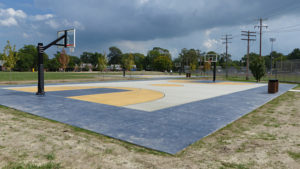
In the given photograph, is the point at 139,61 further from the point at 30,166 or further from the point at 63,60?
the point at 30,166

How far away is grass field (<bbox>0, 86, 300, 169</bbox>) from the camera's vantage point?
375cm

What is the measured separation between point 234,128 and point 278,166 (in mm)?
2447

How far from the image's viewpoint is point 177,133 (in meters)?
5.43

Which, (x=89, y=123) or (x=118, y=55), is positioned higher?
(x=118, y=55)

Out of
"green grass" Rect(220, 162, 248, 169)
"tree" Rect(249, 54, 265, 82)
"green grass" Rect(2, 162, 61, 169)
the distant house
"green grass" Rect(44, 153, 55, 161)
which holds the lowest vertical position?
"green grass" Rect(220, 162, 248, 169)

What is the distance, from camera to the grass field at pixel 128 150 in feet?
12.3

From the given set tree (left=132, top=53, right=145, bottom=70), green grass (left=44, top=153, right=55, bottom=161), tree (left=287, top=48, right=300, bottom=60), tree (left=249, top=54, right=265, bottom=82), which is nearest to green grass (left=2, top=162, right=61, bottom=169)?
green grass (left=44, top=153, right=55, bottom=161)

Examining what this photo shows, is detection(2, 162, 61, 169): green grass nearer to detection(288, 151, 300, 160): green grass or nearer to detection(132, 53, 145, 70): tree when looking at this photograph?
detection(288, 151, 300, 160): green grass

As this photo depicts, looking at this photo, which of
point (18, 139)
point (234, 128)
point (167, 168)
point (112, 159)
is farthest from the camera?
point (234, 128)

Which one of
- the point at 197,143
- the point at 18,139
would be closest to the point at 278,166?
the point at 197,143

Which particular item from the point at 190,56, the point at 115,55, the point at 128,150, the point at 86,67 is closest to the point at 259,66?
the point at 128,150

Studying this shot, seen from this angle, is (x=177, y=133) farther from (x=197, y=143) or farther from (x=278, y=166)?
(x=278, y=166)

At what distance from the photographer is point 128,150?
434 cm

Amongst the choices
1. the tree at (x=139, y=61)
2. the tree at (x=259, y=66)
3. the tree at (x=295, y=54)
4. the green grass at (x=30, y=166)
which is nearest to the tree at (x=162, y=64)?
the tree at (x=139, y=61)
